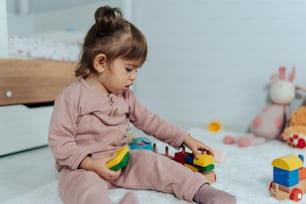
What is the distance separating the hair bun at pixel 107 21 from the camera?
0.81 metres

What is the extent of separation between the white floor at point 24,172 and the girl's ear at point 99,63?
356 millimetres

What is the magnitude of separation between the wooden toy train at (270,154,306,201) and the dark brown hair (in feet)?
1.38

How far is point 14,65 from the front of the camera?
1202mm

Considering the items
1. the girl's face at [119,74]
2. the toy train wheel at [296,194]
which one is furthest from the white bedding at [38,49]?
the toy train wheel at [296,194]

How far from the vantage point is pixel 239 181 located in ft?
2.94

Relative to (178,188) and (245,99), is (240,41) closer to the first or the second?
(245,99)

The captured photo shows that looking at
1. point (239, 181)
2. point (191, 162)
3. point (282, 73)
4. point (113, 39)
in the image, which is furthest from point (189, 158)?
point (282, 73)

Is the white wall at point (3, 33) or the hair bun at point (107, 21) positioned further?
the white wall at point (3, 33)

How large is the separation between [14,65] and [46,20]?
116cm

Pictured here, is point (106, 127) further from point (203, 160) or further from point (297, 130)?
point (297, 130)

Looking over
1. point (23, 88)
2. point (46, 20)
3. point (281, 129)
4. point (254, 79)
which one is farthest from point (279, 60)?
point (46, 20)

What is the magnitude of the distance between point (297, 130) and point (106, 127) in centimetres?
85

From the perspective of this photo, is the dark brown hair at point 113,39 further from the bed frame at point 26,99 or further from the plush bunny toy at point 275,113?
the plush bunny toy at point 275,113

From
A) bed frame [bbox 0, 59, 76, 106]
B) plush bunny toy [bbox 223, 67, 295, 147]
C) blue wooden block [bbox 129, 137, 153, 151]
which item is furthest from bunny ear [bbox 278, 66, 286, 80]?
bed frame [bbox 0, 59, 76, 106]
